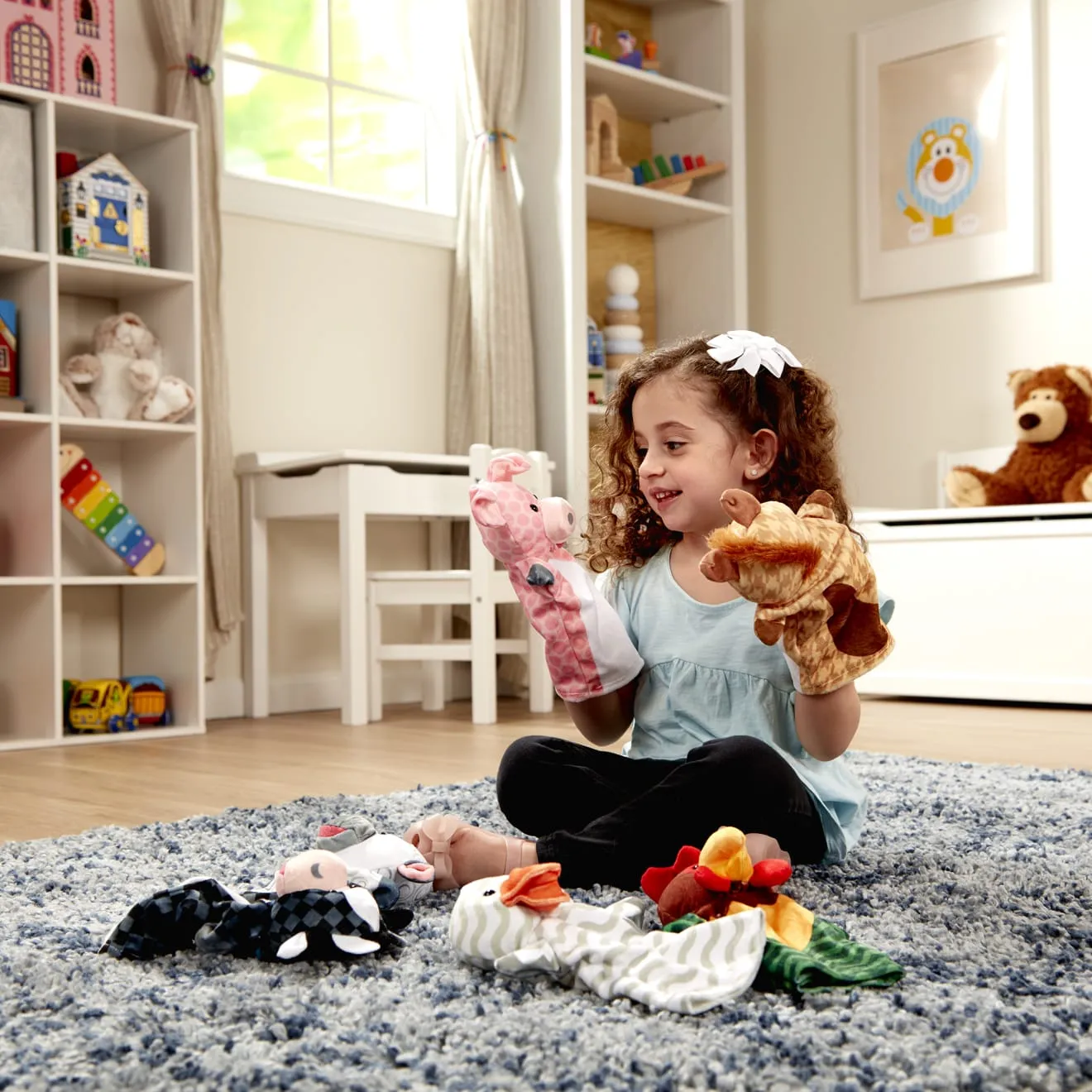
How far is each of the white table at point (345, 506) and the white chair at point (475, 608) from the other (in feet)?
0.19

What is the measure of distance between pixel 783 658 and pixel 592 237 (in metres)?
2.71

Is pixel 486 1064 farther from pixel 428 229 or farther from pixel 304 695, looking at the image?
pixel 428 229

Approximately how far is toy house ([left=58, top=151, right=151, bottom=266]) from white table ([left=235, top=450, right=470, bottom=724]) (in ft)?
1.73

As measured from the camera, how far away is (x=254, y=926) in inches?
38.8

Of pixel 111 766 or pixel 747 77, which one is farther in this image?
pixel 747 77

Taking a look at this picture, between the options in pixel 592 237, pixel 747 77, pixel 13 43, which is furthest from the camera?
pixel 747 77

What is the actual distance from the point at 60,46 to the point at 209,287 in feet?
1.75

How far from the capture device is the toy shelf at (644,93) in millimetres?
3482

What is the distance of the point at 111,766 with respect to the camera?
7.21 feet

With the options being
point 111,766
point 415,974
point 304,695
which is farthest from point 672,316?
point 415,974

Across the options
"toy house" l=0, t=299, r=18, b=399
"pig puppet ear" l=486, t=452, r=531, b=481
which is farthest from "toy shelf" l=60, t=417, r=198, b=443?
"pig puppet ear" l=486, t=452, r=531, b=481

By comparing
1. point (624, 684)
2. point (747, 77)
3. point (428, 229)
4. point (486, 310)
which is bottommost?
point (624, 684)

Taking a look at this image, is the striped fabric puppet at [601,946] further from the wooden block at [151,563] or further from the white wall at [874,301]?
the white wall at [874,301]

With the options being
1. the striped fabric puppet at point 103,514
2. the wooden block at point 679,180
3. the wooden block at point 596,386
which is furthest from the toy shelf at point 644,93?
the striped fabric puppet at point 103,514
